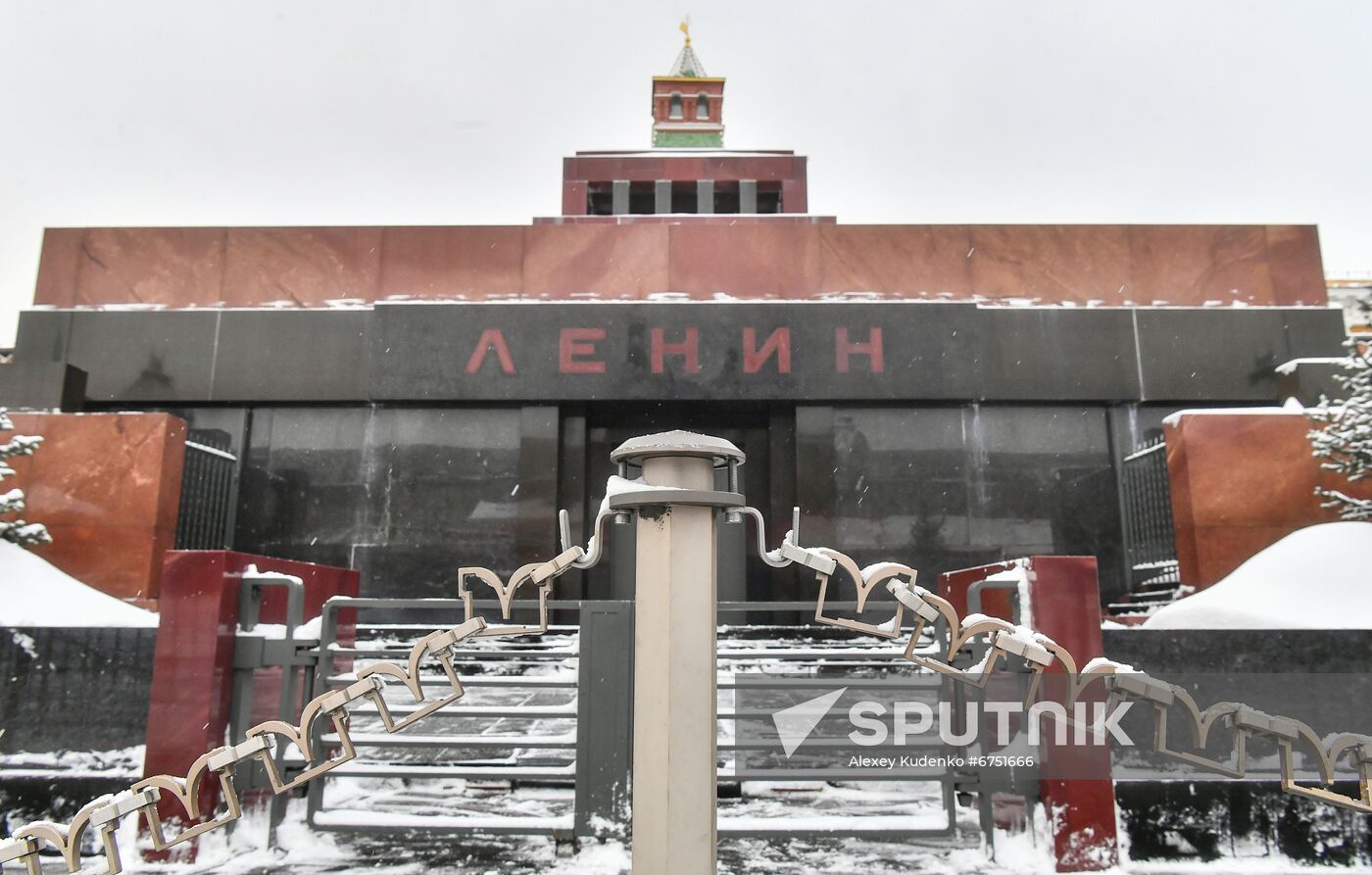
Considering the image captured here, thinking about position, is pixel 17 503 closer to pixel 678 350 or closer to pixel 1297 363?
pixel 678 350

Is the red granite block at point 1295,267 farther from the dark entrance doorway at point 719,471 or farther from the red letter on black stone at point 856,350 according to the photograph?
the dark entrance doorway at point 719,471

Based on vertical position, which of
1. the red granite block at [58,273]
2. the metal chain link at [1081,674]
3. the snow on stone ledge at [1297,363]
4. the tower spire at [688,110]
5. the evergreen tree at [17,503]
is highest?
the tower spire at [688,110]

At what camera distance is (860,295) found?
1166 cm

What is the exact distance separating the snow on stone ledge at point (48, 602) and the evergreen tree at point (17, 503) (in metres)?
0.57

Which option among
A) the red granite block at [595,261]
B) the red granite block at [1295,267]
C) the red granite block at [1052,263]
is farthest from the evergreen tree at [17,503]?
the red granite block at [1295,267]

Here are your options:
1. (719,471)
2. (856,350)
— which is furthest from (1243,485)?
(719,471)

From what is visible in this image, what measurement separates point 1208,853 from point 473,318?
29.9 ft

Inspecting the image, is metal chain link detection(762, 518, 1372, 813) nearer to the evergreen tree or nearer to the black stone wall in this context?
the black stone wall

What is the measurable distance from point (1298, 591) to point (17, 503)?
10072 mm

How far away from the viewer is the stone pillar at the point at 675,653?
7.50ft

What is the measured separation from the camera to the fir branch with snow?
733 centimetres

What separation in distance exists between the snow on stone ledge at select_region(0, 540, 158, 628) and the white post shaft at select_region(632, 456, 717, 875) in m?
4.43

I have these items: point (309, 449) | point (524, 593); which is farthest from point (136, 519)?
point (524, 593)

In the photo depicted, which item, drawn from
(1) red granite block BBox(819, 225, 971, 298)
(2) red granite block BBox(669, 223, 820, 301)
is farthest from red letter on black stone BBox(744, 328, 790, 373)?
(1) red granite block BBox(819, 225, 971, 298)
